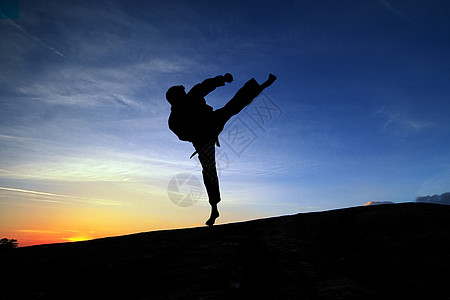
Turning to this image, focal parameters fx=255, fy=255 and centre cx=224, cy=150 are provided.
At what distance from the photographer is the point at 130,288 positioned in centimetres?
254

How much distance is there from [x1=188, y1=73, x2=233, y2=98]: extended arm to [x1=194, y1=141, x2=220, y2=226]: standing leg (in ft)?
3.55

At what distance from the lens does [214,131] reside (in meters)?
5.49

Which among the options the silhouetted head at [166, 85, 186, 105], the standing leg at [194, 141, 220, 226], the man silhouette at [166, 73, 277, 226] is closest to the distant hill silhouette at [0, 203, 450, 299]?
the standing leg at [194, 141, 220, 226]

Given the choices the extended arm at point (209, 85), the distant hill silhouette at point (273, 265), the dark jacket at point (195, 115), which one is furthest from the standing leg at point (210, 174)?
the distant hill silhouette at point (273, 265)

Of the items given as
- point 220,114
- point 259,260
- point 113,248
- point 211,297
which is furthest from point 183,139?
point 211,297

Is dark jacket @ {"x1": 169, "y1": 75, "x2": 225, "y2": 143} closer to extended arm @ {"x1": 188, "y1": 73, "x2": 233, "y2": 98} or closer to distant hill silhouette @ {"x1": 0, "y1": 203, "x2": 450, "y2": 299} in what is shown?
extended arm @ {"x1": 188, "y1": 73, "x2": 233, "y2": 98}

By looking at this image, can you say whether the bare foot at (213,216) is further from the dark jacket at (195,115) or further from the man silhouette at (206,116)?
the dark jacket at (195,115)

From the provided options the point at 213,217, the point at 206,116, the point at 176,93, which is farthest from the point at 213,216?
the point at 176,93

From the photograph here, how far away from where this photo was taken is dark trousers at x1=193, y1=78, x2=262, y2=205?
17.6 feet

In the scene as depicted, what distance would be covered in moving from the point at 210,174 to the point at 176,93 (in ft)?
6.11

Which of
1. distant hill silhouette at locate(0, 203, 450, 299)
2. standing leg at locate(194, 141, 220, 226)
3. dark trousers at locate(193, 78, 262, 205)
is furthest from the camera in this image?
standing leg at locate(194, 141, 220, 226)

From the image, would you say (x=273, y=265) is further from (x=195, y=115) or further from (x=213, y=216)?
(x=195, y=115)

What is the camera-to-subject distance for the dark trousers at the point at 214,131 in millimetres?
5367

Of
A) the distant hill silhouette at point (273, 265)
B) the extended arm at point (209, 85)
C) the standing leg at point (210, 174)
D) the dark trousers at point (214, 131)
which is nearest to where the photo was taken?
the distant hill silhouette at point (273, 265)
